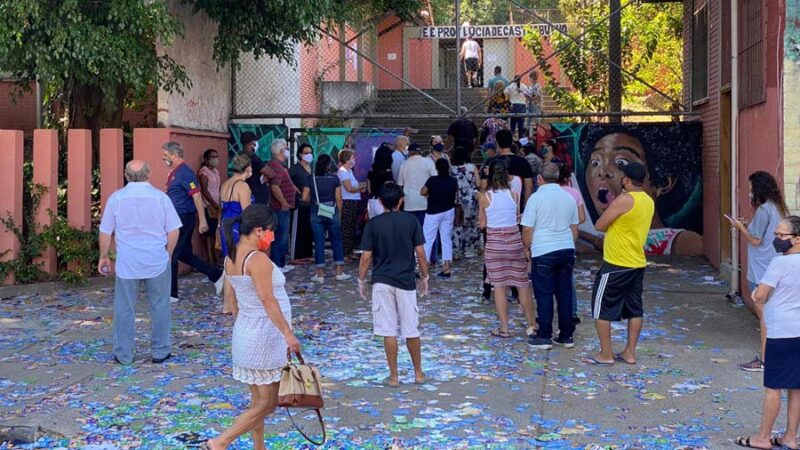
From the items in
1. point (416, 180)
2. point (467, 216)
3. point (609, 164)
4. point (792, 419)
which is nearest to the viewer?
point (792, 419)

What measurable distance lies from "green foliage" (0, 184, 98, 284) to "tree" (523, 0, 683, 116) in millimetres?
10367

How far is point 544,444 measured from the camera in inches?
237

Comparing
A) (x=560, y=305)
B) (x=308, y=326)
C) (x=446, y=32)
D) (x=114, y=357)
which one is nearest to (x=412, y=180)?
(x=308, y=326)

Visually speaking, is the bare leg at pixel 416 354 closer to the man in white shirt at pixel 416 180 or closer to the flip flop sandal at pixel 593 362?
the flip flop sandal at pixel 593 362

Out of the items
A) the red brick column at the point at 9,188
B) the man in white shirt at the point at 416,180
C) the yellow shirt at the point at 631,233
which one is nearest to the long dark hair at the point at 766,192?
the yellow shirt at the point at 631,233

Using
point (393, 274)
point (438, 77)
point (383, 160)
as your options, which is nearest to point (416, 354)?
point (393, 274)

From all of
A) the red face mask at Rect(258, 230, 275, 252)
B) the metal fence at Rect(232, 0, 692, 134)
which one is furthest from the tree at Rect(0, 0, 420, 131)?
the red face mask at Rect(258, 230, 275, 252)

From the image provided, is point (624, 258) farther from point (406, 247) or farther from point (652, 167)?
point (652, 167)

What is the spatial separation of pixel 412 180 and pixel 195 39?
3775 mm

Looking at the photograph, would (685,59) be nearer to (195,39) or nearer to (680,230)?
(680,230)

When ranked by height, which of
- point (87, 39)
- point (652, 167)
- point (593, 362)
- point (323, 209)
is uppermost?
point (87, 39)

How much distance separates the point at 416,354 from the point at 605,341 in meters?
1.67

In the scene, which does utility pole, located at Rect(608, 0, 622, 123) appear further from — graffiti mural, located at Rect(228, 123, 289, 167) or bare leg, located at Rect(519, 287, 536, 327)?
bare leg, located at Rect(519, 287, 536, 327)

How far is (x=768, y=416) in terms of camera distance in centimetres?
576
